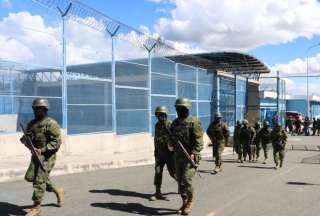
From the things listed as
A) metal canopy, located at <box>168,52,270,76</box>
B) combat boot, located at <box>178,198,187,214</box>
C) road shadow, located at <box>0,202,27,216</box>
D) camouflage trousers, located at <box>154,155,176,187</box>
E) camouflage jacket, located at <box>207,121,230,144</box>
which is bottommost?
road shadow, located at <box>0,202,27,216</box>

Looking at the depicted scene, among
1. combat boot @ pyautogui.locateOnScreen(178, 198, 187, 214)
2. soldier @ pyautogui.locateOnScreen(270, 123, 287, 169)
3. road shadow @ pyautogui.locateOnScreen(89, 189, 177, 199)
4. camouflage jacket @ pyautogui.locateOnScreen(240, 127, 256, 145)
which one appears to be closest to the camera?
combat boot @ pyautogui.locateOnScreen(178, 198, 187, 214)

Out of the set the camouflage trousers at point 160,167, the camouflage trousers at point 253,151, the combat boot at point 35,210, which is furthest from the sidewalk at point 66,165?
the combat boot at point 35,210

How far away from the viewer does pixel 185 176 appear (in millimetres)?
7480

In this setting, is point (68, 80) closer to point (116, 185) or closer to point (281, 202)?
point (116, 185)

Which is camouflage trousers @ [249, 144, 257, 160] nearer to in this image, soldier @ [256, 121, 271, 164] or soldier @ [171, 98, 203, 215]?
soldier @ [256, 121, 271, 164]

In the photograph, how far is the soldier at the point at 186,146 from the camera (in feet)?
24.6

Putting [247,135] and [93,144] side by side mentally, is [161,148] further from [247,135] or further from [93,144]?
[93,144]

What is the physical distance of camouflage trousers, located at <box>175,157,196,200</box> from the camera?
7484 mm

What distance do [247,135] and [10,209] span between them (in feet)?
36.9

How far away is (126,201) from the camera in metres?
8.76

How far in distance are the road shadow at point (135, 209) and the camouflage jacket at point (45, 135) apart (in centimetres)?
158

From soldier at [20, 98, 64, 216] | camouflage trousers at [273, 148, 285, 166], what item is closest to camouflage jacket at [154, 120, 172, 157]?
soldier at [20, 98, 64, 216]

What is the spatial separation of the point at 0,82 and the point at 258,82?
97.7 ft

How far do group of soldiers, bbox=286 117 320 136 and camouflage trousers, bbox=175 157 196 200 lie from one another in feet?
117
